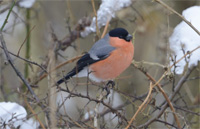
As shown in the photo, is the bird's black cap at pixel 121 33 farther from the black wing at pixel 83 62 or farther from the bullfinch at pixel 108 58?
the black wing at pixel 83 62

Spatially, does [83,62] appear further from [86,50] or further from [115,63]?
[86,50]

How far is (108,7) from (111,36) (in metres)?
0.25

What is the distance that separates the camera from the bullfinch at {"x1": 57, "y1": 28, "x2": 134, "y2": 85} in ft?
7.68

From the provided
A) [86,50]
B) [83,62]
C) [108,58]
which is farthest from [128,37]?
[86,50]

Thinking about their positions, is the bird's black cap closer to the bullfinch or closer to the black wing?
the bullfinch

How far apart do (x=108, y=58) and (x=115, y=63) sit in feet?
0.23

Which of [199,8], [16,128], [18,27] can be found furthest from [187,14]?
[18,27]

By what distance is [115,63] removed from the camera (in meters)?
2.37

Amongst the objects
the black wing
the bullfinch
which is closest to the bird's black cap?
the bullfinch

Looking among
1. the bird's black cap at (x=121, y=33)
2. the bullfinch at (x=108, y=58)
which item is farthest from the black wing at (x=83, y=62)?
the bird's black cap at (x=121, y=33)

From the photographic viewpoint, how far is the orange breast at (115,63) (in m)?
2.33

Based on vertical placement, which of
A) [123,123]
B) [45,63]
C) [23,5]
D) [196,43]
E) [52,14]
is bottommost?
[123,123]

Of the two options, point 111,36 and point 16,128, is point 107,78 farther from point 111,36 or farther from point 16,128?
point 16,128

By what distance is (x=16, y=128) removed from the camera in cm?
176
